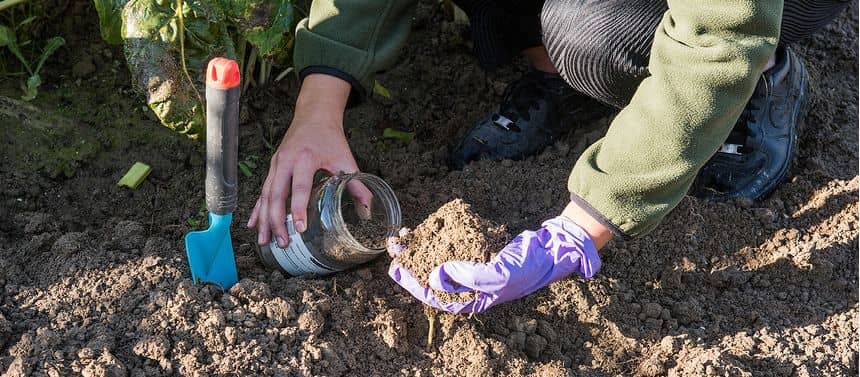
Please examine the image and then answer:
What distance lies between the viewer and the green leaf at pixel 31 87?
2.12m

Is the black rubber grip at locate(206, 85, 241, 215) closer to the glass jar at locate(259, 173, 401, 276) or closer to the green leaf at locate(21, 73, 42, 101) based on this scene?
the glass jar at locate(259, 173, 401, 276)

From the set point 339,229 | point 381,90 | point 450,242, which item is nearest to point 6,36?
point 381,90

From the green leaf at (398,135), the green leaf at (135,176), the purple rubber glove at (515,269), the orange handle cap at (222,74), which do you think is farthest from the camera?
the green leaf at (398,135)

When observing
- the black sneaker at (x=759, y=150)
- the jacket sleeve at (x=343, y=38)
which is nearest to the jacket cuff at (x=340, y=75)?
the jacket sleeve at (x=343, y=38)

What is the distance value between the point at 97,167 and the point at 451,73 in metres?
0.95

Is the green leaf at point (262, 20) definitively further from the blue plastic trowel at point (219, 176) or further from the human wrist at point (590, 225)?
the human wrist at point (590, 225)

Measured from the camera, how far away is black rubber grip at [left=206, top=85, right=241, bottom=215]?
4.50 feet

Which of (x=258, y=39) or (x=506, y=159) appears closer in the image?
(x=258, y=39)

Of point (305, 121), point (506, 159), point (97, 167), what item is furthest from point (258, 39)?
point (506, 159)

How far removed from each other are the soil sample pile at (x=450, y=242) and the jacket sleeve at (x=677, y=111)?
0.56ft

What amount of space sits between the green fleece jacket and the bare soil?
29 centimetres

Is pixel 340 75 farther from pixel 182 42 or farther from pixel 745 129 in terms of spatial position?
pixel 745 129

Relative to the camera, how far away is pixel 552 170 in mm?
2104

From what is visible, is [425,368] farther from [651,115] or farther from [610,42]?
[610,42]
